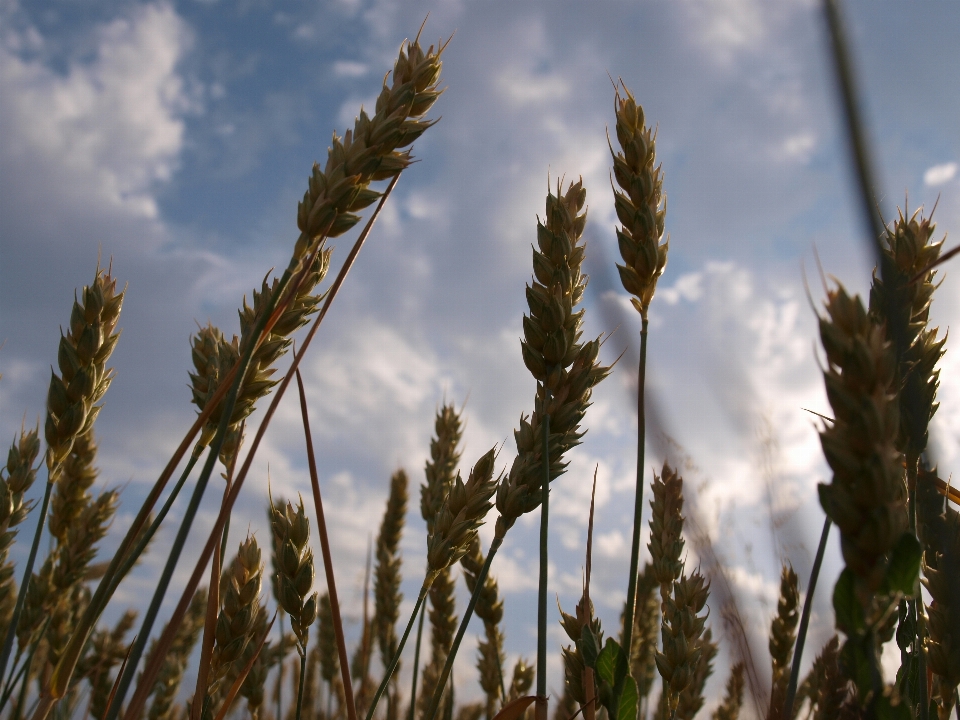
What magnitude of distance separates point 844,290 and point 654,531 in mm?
1547

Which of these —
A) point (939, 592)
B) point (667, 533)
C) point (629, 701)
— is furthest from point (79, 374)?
point (939, 592)

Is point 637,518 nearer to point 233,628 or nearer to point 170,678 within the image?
point 233,628

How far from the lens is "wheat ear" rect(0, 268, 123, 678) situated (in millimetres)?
1561

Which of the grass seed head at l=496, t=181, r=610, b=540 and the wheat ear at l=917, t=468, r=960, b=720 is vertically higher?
the grass seed head at l=496, t=181, r=610, b=540

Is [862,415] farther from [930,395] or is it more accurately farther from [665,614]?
[665,614]

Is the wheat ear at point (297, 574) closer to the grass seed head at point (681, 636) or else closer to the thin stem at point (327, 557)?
the thin stem at point (327, 557)

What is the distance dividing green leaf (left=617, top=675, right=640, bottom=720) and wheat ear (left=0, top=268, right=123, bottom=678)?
1425 mm

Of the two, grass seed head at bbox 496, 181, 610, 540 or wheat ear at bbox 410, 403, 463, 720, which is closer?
grass seed head at bbox 496, 181, 610, 540

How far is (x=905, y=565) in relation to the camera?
0.82 meters

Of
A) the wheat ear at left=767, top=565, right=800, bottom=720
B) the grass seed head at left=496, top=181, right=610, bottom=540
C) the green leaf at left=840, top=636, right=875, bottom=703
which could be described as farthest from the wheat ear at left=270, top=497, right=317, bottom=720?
the wheat ear at left=767, top=565, right=800, bottom=720

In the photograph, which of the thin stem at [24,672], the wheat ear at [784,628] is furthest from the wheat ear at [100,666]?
the wheat ear at [784,628]

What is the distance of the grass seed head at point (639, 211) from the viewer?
1670 millimetres

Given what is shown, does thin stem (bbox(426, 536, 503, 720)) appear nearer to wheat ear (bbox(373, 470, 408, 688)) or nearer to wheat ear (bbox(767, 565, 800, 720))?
wheat ear (bbox(767, 565, 800, 720))

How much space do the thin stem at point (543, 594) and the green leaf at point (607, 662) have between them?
0.15 meters
